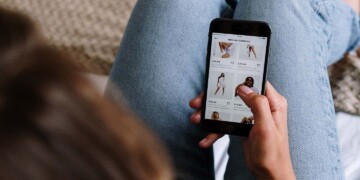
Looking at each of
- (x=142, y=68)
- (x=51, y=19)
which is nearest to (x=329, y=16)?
(x=142, y=68)

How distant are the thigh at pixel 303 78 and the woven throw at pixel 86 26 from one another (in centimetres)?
35

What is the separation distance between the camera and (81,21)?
1.02 meters

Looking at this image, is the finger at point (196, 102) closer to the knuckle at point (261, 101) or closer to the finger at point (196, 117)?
the finger at point (196, 117)

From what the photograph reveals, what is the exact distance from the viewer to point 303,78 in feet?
2.20

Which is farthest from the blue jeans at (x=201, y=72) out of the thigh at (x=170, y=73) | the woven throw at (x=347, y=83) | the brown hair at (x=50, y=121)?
the brown hair at (x=50, y=121)

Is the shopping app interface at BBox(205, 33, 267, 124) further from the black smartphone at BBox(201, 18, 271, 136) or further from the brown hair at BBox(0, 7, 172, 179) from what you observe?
the brown hair at BBox(0, 7, 172, 179)

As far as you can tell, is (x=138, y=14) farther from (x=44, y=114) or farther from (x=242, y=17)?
(x=44, y=114)

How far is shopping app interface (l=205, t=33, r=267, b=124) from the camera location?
65 cm

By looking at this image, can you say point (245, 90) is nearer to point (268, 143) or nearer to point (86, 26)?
point (268, 143)

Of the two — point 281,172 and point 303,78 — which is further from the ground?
point 303,78

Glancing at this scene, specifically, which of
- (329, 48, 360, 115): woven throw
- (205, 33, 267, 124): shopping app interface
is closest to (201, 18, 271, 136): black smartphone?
(205, 33, 267, 124): shopping app interface

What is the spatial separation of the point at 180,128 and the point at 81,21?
0.45 m

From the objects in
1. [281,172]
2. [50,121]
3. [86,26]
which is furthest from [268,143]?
[86,26]

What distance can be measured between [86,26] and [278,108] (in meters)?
0.55
